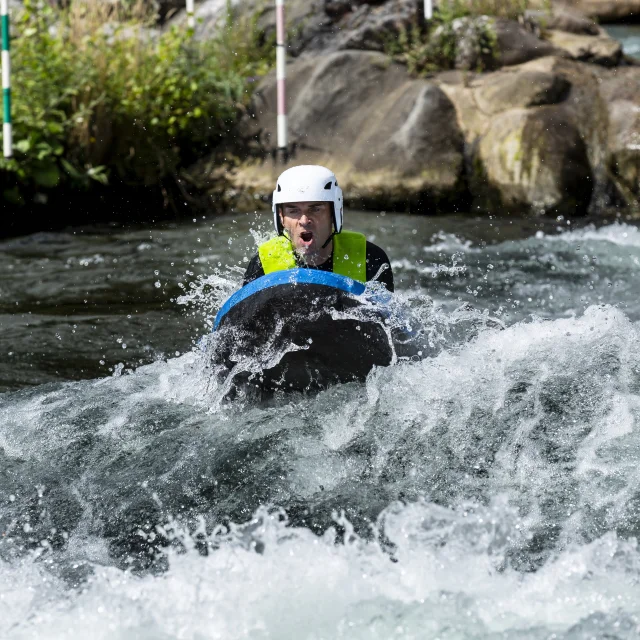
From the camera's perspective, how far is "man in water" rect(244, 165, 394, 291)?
4.13 metres

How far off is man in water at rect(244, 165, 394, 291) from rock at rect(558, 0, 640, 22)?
1117cm

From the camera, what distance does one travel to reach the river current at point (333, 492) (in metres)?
2.80

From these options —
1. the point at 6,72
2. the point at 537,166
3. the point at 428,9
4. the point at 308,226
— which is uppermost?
the point at 428,9

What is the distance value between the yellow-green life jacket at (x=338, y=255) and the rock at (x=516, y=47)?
6.67 metres

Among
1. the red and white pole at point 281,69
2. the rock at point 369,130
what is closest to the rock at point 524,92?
the rock at point 369,130

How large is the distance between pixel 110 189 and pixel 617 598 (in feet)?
24.9

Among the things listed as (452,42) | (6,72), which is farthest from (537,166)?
(6,72)

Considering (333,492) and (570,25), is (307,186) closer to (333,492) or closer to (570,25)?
(333,492)

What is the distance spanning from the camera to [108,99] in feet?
30.7

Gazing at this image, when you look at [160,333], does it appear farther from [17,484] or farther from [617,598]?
[617,598]

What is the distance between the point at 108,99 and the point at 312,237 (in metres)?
5.75

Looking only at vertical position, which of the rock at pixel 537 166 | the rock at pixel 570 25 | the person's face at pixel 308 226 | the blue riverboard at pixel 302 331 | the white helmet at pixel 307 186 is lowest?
the rock at pixel 537 166

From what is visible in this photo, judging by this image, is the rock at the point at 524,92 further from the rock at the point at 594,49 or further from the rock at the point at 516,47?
the rock at the point at 594,49

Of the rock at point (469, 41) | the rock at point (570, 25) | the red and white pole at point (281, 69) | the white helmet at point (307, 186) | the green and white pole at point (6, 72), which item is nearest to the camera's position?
the white helmet at point (307, 186)
